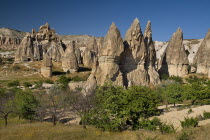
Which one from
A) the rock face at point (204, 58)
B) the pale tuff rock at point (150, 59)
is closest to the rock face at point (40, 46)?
the pale tuff rock at point (150, 59)

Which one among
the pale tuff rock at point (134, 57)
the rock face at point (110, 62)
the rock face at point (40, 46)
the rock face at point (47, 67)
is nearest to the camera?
the rock face at point (110, 62)

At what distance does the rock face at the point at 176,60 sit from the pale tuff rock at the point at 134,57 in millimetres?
10479

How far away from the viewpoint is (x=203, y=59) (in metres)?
45.2

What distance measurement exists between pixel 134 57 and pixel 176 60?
12555 mm

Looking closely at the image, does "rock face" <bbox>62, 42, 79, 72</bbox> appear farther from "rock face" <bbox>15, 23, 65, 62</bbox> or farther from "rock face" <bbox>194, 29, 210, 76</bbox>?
"rock face" <bbox>194, 29, 210, 76</bbox>

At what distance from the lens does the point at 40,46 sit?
65375 millimetres

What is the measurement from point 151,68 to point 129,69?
5.23 metres

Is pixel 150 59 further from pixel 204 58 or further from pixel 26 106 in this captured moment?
pixel 26 106

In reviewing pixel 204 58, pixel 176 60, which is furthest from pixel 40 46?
pixel 204 58

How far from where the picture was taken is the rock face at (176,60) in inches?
1649

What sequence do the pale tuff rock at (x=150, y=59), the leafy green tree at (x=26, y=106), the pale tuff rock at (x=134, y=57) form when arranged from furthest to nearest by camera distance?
the pale tuff rock at (x=150, y=59), the pale tuff rock at (x=134, y=57), the leafy green tree at (x=26, y=106)

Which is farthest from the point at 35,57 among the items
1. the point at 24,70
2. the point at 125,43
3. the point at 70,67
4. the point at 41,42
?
the point at 125,43

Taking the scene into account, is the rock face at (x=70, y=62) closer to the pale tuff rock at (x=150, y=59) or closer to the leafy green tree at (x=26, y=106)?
the pale tuff rock at (x=150, y=59)

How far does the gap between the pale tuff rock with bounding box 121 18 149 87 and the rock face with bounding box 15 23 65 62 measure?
31.6 m
